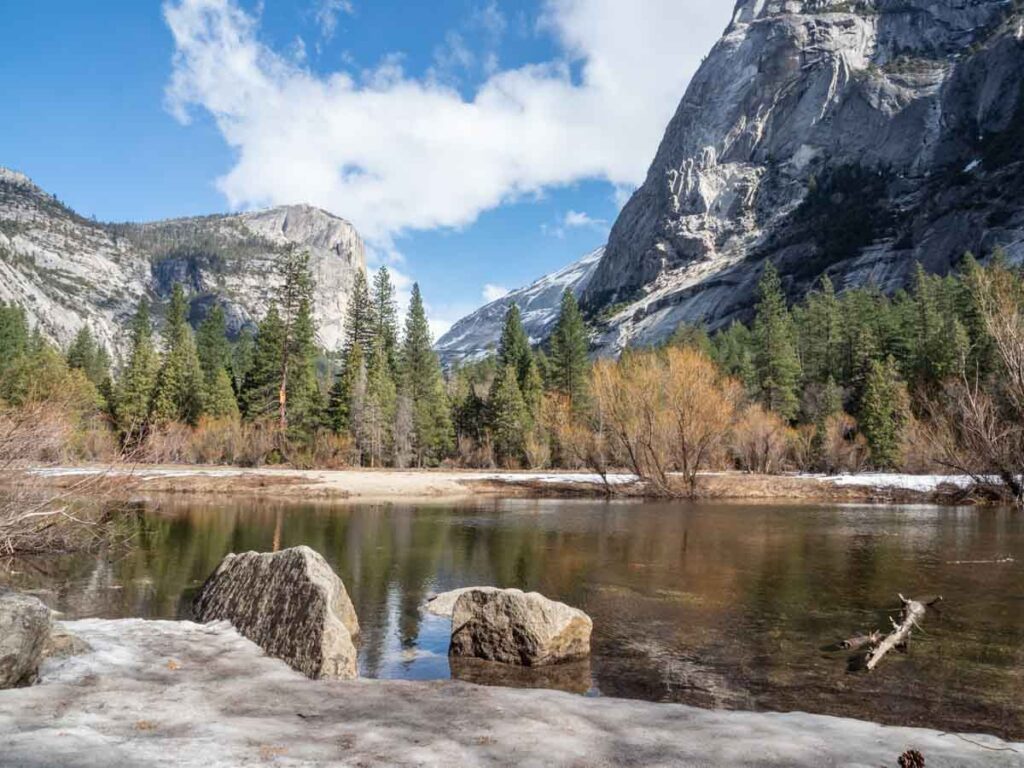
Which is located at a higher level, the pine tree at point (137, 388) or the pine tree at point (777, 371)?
the pine tree at point (777, 371)

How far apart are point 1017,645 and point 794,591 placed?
4874 mm

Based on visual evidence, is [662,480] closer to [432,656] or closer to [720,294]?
[432,656]

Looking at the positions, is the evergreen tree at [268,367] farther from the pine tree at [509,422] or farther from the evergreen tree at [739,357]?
the evergreen tree at [739,357]

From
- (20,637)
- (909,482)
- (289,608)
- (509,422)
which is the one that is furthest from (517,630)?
(509,422)

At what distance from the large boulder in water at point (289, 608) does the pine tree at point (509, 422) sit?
59.4 metres

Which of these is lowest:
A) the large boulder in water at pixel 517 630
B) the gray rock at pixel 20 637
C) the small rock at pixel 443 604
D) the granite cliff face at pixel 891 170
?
the small rock at pixel 443 604

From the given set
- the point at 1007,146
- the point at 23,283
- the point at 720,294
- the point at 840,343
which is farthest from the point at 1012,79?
the point at 23,283

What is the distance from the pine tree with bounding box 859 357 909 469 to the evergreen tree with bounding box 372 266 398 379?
5156 cm

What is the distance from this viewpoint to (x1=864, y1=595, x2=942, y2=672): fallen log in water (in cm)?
1045

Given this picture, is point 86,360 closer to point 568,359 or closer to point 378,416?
point 378,416

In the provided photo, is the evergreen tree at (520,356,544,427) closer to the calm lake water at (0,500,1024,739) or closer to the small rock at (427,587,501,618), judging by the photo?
the calm lake water at (0,500,1024,739)

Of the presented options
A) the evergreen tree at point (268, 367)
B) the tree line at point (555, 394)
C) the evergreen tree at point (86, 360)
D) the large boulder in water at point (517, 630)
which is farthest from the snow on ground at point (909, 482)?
the evergreen tree at point (86, 360)

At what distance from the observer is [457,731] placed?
6188 mm

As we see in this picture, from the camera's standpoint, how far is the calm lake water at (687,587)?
31.6 ft
